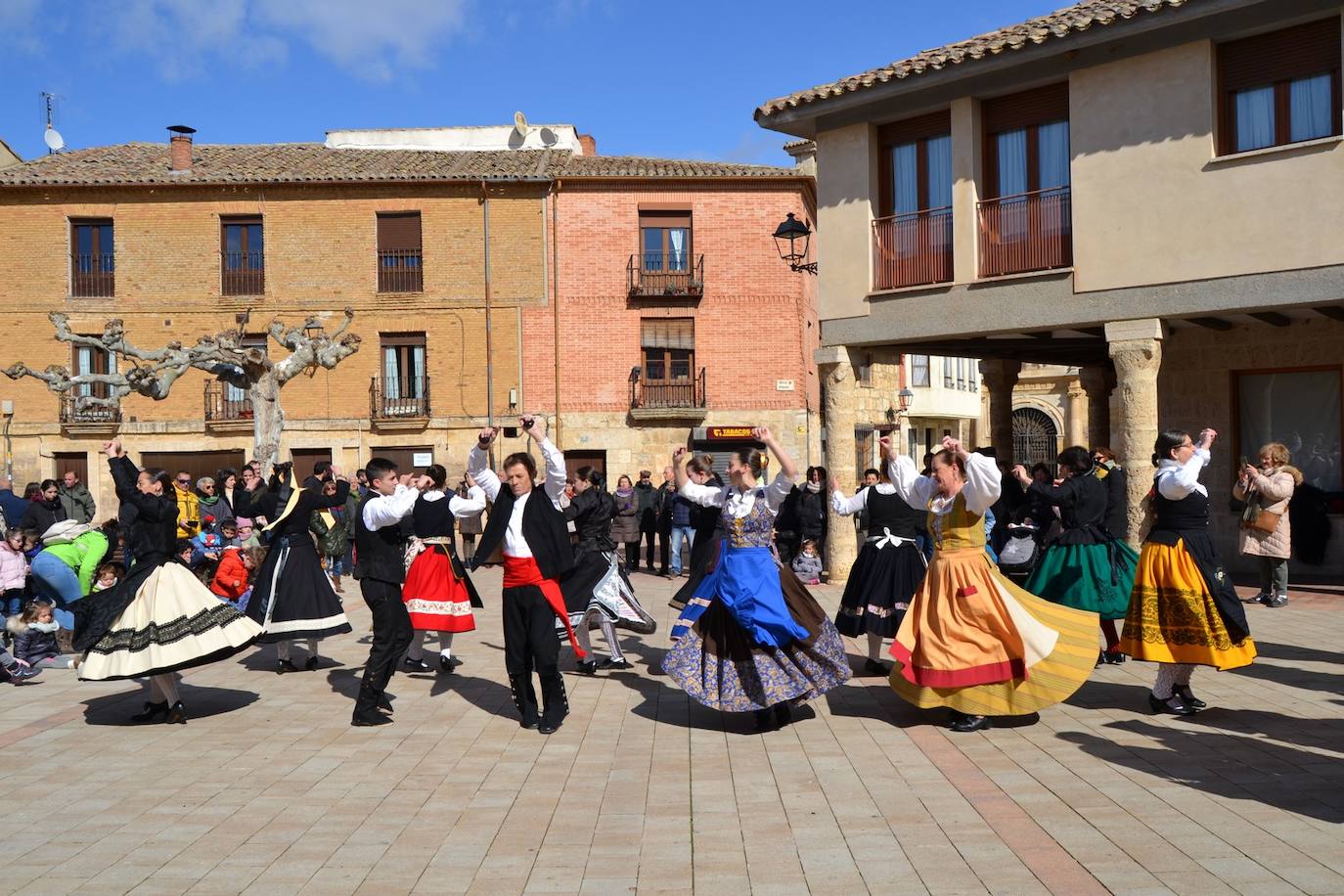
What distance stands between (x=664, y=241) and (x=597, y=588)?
21.9m

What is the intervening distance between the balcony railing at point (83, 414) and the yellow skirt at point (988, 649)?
27.5 m

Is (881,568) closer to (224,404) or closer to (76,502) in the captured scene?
(76,502)

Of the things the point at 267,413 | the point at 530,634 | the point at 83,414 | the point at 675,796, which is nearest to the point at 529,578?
the point at 530,634

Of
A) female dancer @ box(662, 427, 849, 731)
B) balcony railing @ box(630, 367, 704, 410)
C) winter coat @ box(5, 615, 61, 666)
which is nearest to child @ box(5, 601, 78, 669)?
winter coat @ box(5, 615, 61, 666)

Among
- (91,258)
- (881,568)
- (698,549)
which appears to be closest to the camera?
(881,568)

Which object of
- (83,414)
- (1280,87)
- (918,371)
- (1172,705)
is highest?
(1280,87)

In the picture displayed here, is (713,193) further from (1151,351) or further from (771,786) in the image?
(771,786)

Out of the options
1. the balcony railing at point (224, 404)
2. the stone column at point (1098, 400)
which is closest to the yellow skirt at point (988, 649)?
the stone column at point (1098, 400)

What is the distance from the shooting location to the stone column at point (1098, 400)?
72.5 ft

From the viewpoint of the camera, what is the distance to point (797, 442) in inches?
1203

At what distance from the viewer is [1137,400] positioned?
46.6 ft

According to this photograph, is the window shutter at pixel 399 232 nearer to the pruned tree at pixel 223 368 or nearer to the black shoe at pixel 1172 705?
the pruned tree at pixel 223 368

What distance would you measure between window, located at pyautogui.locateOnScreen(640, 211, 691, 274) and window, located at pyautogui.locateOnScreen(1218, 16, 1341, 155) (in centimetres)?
1815

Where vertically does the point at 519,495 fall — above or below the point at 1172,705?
above
